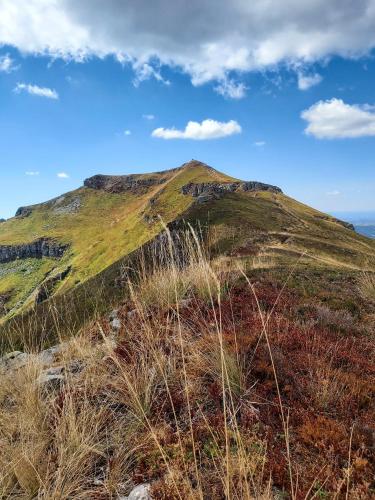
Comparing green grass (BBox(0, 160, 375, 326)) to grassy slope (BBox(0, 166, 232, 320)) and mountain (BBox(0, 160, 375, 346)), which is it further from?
mountain (BBox(0, 160, 375, 346))

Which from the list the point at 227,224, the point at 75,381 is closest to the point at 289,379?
the point at 75,381

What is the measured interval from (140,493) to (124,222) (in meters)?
122

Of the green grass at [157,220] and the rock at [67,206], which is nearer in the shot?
the green grass at [157,220]

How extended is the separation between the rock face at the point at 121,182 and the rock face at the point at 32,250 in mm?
52430

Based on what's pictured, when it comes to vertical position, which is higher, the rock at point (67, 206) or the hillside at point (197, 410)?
the rock at point (67, 206)

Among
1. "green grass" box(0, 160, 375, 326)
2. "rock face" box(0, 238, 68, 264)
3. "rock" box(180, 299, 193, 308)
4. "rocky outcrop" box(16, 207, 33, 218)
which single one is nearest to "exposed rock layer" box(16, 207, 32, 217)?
"rocky outcrop" box(16, 207, 33, 218)

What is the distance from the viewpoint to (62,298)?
271 inches

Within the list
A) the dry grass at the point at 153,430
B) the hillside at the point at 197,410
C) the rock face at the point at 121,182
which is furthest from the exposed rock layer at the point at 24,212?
the dry grass at the point at 153,430

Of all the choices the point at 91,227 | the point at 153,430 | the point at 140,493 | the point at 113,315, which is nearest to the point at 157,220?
the point at 113,315

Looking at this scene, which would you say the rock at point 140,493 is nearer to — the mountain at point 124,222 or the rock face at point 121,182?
the mountain at point 124,222

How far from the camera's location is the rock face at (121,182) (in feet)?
595

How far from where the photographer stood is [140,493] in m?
3.28

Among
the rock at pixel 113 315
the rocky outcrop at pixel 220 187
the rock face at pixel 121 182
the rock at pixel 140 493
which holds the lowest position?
the rock at pixel 140 493

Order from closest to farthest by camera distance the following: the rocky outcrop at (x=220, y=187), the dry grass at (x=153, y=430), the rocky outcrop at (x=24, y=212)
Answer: the dry grass at (x=153, y=430) → the rocky outcrop at (x=220, y=187) → the rocky outcrop at (x=24, y=212)
